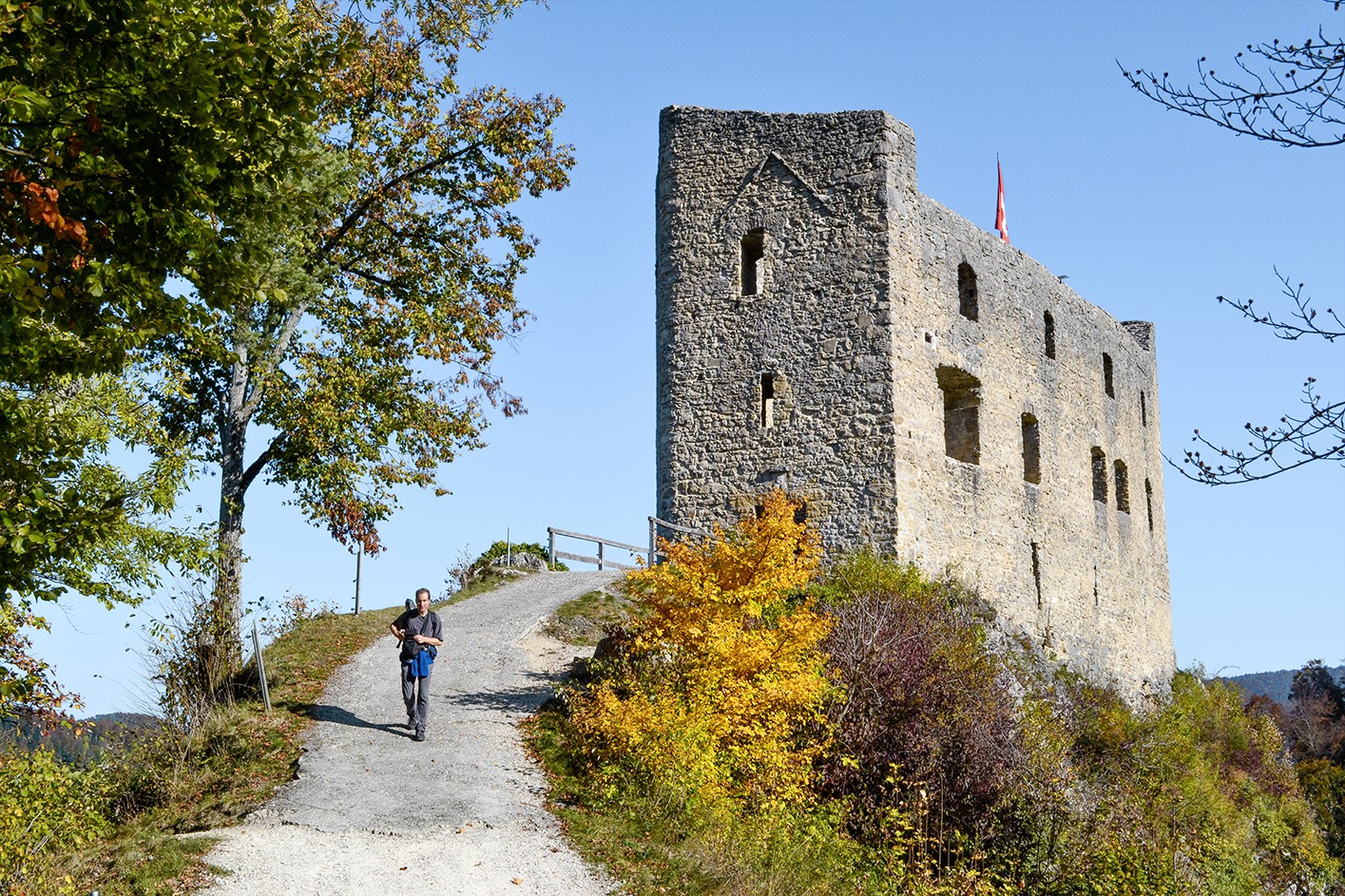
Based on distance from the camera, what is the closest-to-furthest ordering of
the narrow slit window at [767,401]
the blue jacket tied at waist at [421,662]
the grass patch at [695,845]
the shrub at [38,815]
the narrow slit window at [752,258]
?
the shrub at [38,815]
the grass patch at [695,845]
the blue jacket tied at waist at [421,662]
the narrow slit window at [767,401]
the narrow slit window at [752,258]

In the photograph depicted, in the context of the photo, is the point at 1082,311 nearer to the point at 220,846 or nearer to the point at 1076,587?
the point at 1076,587

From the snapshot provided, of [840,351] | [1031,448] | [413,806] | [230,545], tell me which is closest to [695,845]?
[413,806]

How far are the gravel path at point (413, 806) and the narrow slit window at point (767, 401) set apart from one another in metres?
5.75

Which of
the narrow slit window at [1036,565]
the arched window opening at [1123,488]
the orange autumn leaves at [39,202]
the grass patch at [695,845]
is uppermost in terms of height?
the arched window opening at [1123,488]

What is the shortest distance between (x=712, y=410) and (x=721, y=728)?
872 cm

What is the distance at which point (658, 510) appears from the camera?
72.0ft

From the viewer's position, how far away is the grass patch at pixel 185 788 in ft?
33.3

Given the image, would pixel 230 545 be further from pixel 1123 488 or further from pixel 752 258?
pixel 1123 488

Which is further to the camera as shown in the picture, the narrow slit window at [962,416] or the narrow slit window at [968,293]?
the narrow slit window at [968,293]

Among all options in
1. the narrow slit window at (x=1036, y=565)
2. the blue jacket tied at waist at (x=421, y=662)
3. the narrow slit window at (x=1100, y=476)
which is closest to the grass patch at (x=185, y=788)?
the blue jacket tied at waist at (x=421, y=662)

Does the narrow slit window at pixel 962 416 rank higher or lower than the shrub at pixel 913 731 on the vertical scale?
higher

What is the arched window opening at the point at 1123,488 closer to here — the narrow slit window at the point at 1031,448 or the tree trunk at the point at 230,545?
the narrow slit window at the point at 1031,448

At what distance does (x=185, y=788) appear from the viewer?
12430mm

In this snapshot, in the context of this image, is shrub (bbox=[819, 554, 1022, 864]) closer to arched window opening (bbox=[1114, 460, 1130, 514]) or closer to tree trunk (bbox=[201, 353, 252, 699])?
tree trunk (bbox=[201, 353, 252, 699])
